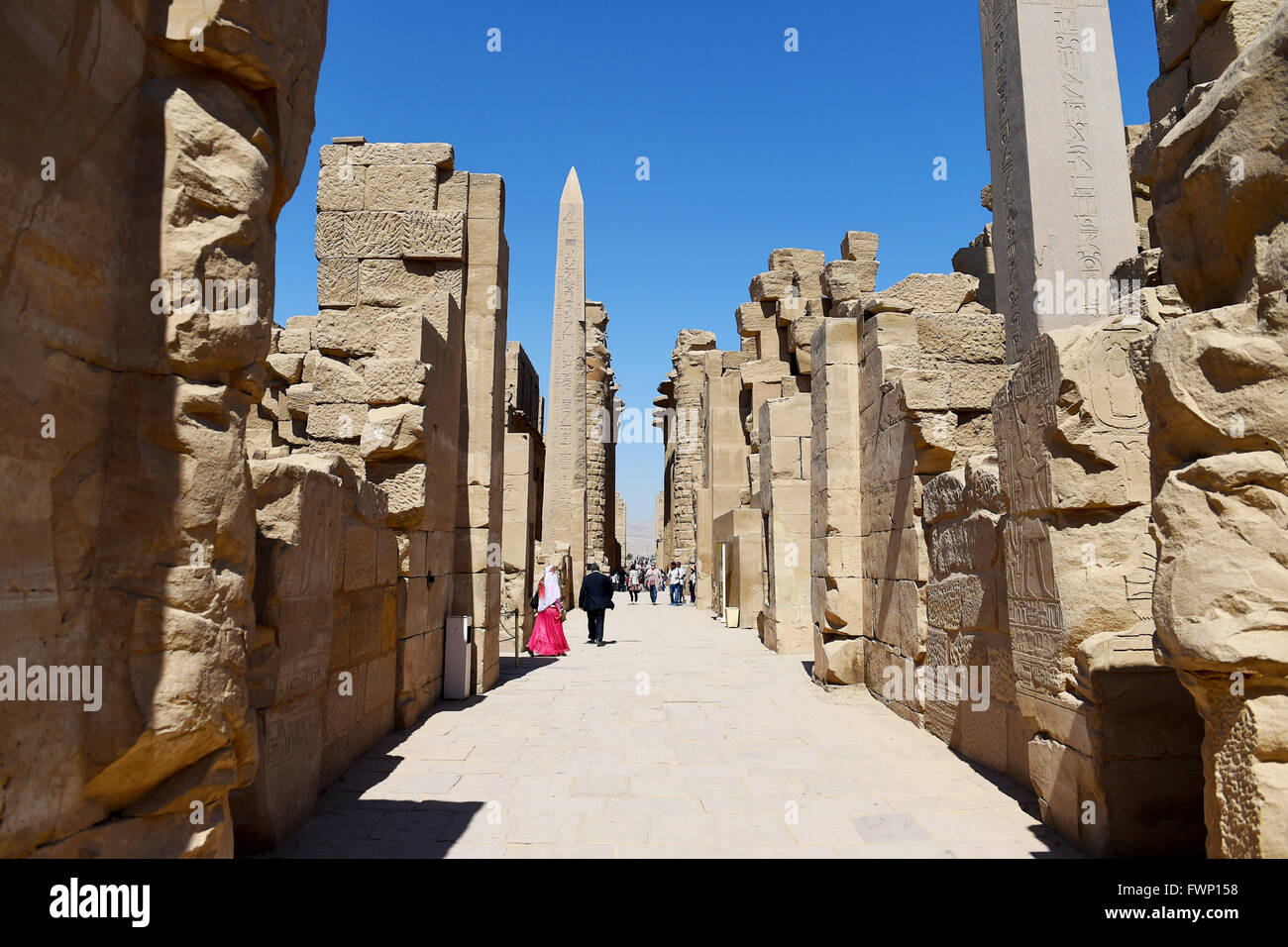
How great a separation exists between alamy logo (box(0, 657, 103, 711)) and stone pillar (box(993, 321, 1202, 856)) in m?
3.68

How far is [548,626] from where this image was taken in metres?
11.1

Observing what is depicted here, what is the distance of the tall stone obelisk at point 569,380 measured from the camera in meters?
22.3

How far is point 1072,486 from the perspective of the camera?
12.3 feet

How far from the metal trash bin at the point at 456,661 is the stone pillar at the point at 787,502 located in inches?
197

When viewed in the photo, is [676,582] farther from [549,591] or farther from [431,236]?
[431,236]

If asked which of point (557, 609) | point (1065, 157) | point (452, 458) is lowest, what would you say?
point (557, 609)

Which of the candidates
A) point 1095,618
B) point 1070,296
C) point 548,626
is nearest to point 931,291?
point 1070,296

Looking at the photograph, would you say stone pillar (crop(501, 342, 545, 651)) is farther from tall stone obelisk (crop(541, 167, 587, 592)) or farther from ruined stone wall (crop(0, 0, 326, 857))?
tall stone obelisk (crop(541, 167, 587, 592))

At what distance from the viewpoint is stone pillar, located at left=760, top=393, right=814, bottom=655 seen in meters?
11.2

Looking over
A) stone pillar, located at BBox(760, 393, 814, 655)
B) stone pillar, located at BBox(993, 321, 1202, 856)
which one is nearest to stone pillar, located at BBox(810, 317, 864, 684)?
stone pillar, located at BBox(760, 393, 814, 655)

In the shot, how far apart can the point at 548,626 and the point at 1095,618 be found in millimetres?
8235

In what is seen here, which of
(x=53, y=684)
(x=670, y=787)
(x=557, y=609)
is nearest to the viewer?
(x=53, y=684)

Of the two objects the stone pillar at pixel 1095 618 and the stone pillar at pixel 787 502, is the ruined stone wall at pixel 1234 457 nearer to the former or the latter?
the stone pillar at pixel 1095 618

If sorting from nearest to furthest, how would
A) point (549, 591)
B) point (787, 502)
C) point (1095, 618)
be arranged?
point (1095, 618)
point (549, 591)
point (787, 502)
